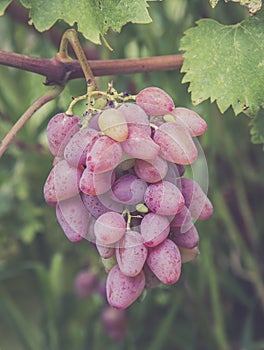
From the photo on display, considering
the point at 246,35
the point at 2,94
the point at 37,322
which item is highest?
the point at 2,94

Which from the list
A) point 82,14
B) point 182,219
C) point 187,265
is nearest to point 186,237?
point 182,219

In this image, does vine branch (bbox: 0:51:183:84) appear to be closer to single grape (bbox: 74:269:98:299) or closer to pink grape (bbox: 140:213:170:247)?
pink grape (bbox: 140:213:170:247)

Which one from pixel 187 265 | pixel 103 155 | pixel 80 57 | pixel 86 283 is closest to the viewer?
pixel 103 155

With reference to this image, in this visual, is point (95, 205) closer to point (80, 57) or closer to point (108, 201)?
point (108, 201)

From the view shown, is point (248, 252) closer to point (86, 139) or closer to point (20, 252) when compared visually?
point (20, 252)

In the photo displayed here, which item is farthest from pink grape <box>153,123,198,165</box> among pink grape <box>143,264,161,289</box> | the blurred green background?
the blurred green background

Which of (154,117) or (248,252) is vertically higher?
(154,117)

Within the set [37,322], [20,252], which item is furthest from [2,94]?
[37,322]

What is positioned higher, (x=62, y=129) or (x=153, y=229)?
(x=62, y=129)
